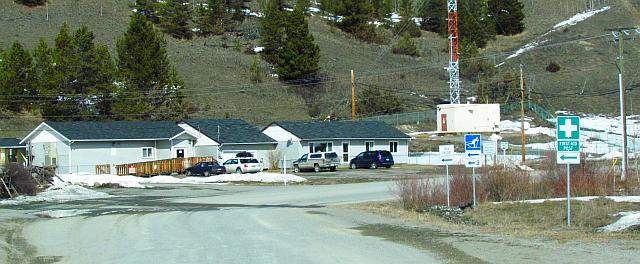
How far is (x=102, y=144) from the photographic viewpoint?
63.8 meters

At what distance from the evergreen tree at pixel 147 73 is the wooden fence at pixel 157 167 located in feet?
60.2

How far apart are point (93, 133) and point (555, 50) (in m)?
91.7

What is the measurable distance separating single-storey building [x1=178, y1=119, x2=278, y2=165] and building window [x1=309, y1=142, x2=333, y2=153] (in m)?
3.94

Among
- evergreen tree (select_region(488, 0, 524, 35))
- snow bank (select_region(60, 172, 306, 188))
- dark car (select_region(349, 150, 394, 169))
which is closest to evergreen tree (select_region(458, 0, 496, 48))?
evergreen tree (select_region(488, 0, 524, 35))

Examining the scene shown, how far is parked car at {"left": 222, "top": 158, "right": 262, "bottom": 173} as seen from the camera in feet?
198

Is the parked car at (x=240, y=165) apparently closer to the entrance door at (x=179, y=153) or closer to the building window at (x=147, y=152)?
the entrance door at (x=179, y=153)

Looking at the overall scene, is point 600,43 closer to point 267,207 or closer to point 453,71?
point 453,71

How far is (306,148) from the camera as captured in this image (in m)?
73.4

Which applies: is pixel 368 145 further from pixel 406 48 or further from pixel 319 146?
pixel 406 48

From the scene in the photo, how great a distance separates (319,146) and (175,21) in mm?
53494

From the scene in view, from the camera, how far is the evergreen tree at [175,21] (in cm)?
11944

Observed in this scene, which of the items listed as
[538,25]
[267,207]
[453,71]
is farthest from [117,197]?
[538,25]

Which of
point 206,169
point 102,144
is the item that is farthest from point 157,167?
point 102,144

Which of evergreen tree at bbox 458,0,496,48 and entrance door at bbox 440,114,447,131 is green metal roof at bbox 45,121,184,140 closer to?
entrance door at bbox 440,114,447,131
